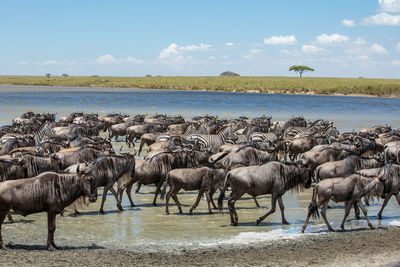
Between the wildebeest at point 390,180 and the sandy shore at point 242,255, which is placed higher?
the wildebeest at point 390,180

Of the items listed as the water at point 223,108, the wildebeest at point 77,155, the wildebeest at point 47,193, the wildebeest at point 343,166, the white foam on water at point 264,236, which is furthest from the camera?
the water at point 223,108

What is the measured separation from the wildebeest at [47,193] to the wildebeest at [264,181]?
2.77m

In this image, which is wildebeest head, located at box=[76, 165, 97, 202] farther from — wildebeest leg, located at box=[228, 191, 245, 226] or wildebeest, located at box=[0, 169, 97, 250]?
wildebeest leg, located at box=[228, 191, 245, 226]

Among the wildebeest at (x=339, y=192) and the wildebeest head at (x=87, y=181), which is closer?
the wildebeest head at (x=87, y=181)

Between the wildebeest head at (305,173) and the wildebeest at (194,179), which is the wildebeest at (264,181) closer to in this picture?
the wildebeest head at (305,173)

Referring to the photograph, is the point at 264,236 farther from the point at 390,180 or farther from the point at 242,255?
the point at 390,180

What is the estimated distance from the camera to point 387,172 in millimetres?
10367

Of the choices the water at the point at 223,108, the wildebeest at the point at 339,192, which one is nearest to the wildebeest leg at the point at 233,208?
the wildebeest at the point at 339,192

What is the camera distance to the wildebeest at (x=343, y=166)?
11.3 metres

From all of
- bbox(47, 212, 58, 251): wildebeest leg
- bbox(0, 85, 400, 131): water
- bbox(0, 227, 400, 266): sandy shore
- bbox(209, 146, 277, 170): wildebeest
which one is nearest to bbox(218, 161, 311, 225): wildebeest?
bbox(0, 227, 400, 266): sandy shore

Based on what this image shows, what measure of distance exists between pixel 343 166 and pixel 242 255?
175 inches

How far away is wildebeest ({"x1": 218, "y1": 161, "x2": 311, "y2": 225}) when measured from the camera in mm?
10000

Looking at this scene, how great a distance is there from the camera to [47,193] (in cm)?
806

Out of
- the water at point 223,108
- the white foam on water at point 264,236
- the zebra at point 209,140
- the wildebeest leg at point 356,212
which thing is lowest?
the white foam on water at point 264,236
